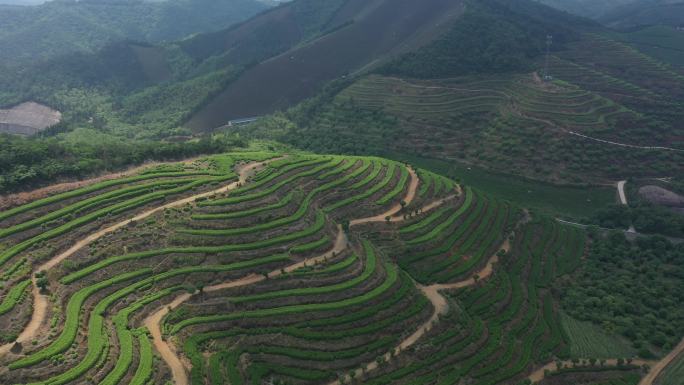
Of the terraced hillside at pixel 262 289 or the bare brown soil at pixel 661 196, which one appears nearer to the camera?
the terraced hillside at pixel 262 289

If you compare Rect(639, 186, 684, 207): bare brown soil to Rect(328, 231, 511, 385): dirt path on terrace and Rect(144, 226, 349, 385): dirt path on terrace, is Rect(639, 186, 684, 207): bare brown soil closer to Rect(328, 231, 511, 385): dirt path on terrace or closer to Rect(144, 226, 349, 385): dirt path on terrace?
Rect(328, 231, 511, 385): dirt path on terrace

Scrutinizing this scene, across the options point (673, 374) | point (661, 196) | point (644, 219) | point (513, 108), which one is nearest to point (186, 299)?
point (673, 374)

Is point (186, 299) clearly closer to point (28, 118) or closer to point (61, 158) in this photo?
point (61, 158)

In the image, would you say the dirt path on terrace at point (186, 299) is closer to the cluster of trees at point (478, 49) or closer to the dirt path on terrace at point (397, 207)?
the dirt path on terrace at point (397, 207)

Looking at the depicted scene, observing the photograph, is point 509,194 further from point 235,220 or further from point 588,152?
point 235,220

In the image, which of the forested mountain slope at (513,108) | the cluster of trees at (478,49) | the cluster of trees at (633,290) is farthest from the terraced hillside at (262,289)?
the cluster of trees at (478,49)
